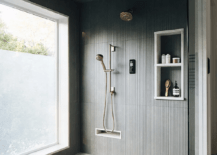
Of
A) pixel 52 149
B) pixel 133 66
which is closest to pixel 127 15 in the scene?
pixel 133 66

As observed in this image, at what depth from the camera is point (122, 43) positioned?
Answer: 2686mm

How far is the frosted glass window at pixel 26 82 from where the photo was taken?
214 centimetres

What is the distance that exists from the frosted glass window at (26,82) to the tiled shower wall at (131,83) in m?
0.56

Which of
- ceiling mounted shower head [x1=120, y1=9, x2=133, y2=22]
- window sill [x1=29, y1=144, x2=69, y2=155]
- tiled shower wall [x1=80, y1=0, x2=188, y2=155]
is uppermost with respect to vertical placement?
ceiling mounted shower head [x1=120, y1=9, x2=133, y2=22]

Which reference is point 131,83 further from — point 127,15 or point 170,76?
point 127,15

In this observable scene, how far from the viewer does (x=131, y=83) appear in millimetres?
2598

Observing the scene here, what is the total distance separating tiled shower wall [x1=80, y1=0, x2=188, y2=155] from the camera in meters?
2.29

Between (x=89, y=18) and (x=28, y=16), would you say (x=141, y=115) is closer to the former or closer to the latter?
(x=89, y=18)

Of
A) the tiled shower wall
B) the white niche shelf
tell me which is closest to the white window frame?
the tiled shower wall

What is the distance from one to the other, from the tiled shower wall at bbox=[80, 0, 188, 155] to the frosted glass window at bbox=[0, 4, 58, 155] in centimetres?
56

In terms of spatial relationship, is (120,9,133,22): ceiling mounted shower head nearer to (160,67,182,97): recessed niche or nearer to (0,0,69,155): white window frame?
(160,67,182,97): recessed niche

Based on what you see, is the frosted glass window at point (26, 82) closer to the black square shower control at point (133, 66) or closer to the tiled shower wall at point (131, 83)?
the tiled shower wall at point (131, 83)

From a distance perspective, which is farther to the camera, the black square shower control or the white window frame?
the white window frame

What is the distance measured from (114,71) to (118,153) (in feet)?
3.97
